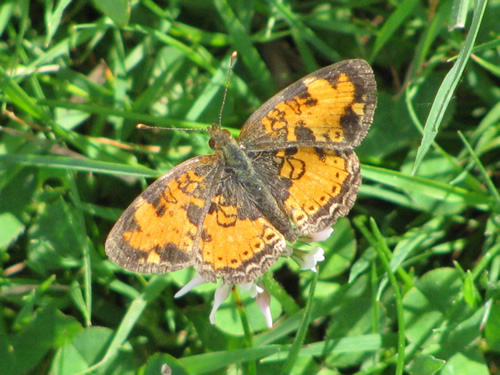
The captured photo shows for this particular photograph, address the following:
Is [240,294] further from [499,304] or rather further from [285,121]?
[499,304]

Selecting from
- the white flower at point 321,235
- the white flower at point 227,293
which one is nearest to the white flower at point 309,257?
the white flower at point 321,235

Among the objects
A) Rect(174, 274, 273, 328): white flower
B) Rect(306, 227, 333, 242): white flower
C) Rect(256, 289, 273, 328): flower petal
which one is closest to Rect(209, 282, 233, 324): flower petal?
Rect(174, 274, 273, 328): white flower

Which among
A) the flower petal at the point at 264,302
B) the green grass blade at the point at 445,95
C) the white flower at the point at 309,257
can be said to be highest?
the green grass blade at the point at 445,95

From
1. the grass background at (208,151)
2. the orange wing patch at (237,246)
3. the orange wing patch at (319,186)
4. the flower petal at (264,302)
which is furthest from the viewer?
the grass background at (208,151)

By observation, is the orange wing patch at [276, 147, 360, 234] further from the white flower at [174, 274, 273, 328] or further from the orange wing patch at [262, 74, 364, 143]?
the white flower at [174, 274, 273, 328]

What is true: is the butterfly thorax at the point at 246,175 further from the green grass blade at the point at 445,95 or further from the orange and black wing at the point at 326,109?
the green grass blade at the point at 445,95

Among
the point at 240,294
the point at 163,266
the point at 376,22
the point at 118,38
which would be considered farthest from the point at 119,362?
the point at 376,22

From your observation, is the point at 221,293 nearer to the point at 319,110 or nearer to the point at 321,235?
the point at 321,235
